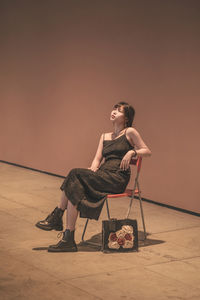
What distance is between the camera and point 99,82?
23.7 ft

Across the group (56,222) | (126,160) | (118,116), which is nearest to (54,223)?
(56,222)

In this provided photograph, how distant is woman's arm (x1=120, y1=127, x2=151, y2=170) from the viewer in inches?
187

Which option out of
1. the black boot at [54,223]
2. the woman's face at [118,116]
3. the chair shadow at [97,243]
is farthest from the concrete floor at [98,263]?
the woman's face at [118,116]

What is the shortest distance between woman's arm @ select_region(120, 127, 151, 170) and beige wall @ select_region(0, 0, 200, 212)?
1.25 m

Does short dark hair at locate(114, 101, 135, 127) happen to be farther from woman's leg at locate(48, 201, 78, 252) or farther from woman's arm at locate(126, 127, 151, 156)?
woman's leg at locate(48, 201, 78, 252)

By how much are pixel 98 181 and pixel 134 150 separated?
41 cm

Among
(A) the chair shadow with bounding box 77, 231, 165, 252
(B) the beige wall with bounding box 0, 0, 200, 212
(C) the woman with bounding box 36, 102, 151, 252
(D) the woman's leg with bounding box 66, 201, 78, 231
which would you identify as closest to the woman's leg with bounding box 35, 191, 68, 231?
(C) the woman with bounding box 36, 102, 151, 252

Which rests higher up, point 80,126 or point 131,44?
point 131,44

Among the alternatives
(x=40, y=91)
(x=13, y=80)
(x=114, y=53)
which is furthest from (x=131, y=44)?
(x=13, y=80)

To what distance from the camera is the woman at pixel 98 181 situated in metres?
4.55

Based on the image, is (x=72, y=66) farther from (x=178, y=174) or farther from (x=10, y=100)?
(x=178, y=174)

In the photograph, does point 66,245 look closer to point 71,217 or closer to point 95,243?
point 71,217

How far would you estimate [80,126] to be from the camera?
760 cm

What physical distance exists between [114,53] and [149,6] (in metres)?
0.78
